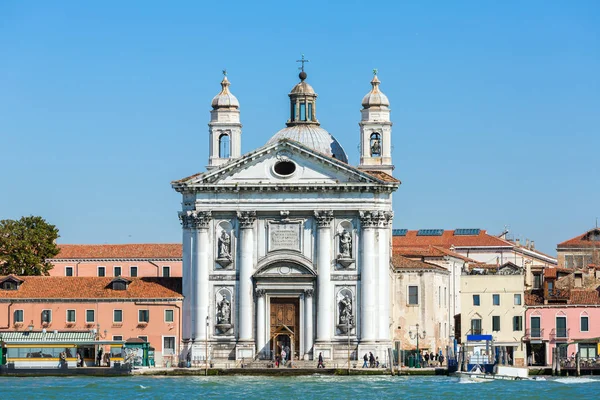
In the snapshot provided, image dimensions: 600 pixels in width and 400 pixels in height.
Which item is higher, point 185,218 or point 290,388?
point 185,218

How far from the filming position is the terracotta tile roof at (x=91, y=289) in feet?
259

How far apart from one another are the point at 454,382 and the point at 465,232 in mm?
51213

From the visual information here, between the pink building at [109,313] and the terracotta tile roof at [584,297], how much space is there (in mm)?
17117

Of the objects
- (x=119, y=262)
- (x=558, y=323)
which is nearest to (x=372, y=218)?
(x=558, y=323)

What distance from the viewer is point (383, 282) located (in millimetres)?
77812

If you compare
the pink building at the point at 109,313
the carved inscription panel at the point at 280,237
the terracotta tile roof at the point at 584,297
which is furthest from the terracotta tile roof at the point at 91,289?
the terracotta tile roof at the point at 584,297

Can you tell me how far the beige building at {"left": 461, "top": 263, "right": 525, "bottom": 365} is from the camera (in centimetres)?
8481

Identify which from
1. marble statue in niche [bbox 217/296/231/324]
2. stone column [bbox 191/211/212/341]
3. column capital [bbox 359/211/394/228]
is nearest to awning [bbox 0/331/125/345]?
stone column [bbox 191/211/212/341]

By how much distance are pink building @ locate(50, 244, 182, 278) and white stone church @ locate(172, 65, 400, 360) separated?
25932mm

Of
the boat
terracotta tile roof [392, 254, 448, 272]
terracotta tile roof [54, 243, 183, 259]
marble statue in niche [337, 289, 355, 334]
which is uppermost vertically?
terracotta tile roof [54, 243, 183, 259]

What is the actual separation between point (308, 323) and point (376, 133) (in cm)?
1039

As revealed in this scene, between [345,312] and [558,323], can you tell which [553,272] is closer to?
[558,323]

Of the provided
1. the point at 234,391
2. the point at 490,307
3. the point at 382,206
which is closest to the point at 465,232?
the point at 490,307

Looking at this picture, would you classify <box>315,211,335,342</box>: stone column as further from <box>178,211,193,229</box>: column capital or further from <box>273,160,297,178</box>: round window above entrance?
<box>178,211,193,229</box>: column capital
